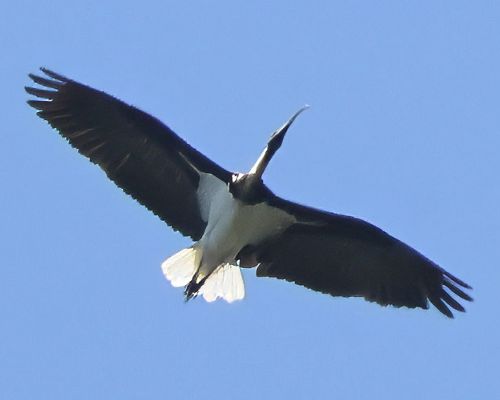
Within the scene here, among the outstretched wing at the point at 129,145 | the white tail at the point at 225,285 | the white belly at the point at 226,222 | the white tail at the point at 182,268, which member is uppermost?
the outstretched wing at the point at 129,145

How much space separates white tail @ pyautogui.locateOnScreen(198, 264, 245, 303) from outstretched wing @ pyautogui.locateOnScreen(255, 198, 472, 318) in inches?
13.2

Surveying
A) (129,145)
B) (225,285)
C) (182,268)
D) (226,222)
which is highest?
(129,145)

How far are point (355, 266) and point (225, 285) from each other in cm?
144

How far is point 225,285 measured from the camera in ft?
68.5

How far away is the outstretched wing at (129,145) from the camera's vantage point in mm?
20609

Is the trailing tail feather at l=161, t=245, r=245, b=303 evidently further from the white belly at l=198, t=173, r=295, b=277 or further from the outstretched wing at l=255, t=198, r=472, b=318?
the outstretched wing at l=255, t=198, r=472, b=318

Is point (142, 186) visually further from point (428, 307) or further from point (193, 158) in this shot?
point (428, 307)

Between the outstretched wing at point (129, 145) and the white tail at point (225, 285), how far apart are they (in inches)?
18.0

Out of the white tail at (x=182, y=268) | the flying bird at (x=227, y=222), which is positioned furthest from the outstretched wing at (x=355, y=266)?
the white tail at (x=182, y=268)

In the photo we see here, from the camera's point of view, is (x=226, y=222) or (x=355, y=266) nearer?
→ (x=226, y=222)

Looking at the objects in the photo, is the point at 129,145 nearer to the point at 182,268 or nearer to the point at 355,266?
the point at 182,268

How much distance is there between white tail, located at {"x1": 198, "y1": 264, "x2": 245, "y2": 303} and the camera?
20828mm

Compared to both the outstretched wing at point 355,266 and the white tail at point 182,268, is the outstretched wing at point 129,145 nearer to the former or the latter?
the white tail at point 182,268

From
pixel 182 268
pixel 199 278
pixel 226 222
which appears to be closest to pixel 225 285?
pixel 199 278
